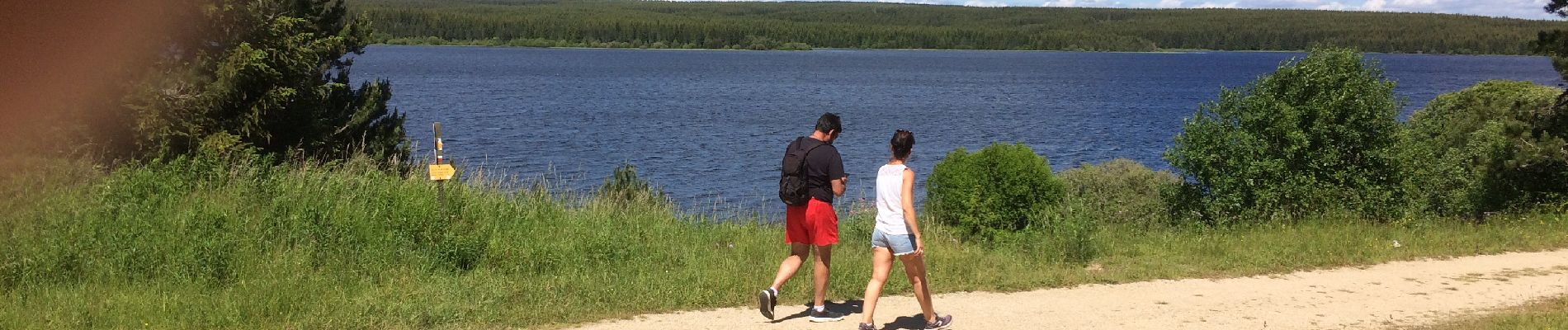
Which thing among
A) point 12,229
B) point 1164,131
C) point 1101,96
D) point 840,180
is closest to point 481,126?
point 1164,131

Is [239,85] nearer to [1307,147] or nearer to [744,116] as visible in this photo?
[1307,147]

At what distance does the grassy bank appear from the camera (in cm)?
852

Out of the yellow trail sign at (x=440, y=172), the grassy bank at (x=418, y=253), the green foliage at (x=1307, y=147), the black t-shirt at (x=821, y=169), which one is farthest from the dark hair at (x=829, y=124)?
the green foliage at (x=1307, y=147)

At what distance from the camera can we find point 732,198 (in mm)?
27047

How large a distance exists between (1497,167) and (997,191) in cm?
1105

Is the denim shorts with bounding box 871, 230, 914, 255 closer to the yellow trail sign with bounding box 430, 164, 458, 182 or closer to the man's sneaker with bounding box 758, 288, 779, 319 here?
the man's sneaker with bounding box 758, 288, 779, 319

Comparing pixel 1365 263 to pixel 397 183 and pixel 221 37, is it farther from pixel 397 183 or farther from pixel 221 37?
pixel 221 37

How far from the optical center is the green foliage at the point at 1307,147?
1614 centimetres

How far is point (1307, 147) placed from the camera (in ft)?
54.0

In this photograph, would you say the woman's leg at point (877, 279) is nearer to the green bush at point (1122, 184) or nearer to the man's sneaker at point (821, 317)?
the man's sneaker at point (821, 317)

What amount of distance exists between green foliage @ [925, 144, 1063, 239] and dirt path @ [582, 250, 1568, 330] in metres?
3.59

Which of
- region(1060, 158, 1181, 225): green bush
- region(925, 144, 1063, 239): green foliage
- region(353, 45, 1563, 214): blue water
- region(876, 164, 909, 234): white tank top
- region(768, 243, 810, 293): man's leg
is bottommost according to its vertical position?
region(353, 45, 1563, 214): blue water

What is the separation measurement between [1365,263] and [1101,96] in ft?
238

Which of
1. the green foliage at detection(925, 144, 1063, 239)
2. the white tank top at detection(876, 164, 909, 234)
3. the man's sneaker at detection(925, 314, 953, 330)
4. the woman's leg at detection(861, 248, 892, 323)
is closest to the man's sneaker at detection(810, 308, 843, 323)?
the woman's leg at detection(861, 248, 892, 323)
